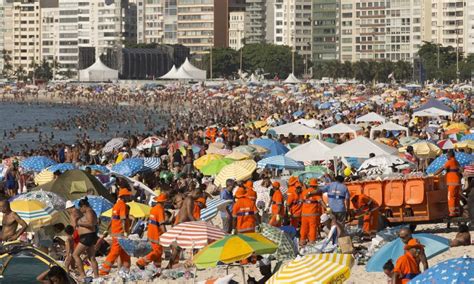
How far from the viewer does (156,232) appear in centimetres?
1455

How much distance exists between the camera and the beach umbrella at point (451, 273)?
8.42 meters

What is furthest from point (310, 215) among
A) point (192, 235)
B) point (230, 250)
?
point (230, 250)

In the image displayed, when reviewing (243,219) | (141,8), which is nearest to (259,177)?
(243,219)

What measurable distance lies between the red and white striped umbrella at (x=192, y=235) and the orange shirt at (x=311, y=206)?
288cm

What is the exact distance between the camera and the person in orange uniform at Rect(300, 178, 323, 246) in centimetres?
1599

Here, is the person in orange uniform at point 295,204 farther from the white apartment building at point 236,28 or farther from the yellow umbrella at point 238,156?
the white apartment building at point 236,28

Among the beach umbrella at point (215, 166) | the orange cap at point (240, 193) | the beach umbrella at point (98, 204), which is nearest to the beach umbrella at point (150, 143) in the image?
the beach umbrella at point (215, 166)

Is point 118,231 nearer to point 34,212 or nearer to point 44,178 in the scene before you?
point 34,212

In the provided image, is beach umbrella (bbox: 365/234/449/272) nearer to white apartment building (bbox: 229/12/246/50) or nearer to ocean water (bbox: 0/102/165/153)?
ocean water (bbox: 0/102/165/153)

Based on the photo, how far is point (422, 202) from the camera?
55.2 feet

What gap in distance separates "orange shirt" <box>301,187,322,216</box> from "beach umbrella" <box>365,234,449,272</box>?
4.27 metres

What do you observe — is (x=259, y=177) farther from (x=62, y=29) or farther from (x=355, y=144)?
(x=62, y=29)

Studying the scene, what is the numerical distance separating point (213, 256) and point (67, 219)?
5.32 m

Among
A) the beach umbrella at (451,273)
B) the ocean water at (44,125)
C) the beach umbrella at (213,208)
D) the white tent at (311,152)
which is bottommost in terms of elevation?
the ocean water at (44,125)
